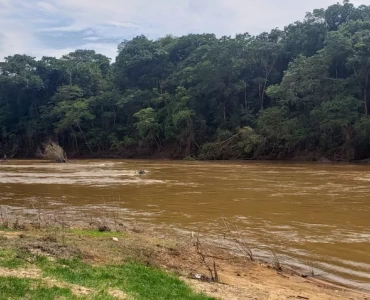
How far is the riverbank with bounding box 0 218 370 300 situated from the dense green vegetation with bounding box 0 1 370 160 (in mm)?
31971

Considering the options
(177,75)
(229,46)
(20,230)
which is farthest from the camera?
(177,75)

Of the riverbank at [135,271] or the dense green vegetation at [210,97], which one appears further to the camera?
the dense green vegetation at [210,97]

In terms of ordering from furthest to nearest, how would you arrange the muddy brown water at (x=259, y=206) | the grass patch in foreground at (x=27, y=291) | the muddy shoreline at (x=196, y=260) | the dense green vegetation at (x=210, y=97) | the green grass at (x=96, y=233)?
1. the dense green vegetation at (x=210, y=97)
2. the green grass at (x=96, y=233)
3. the muddy brown water at (x=259, y=206)
4. the muddy shoreline at (x=196, y=260)
5. the grass patch in foreground at (x=27, y=291)

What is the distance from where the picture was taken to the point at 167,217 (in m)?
13.0

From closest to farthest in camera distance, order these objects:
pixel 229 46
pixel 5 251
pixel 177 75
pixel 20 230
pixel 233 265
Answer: pixel 5 251 < pixel 233 265 < pixel 20 230 < pixel 229 46 < pixel 177 75

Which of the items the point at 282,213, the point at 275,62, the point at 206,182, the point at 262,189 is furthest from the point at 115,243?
the point at 275,62

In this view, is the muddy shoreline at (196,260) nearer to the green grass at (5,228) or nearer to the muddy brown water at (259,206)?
the green grass at (5,228)

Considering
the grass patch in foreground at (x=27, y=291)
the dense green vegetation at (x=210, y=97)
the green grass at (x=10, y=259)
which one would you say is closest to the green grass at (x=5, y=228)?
the green grass at (x=10, y=259)

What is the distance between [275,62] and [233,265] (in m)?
45.6

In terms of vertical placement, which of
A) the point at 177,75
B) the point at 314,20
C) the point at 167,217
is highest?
the point at 314,20

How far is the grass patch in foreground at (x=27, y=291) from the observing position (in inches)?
195

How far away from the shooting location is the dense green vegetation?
4038 cm

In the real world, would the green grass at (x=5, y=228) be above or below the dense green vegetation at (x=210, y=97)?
below

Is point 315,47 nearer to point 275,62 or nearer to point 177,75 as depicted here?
point 275,62
